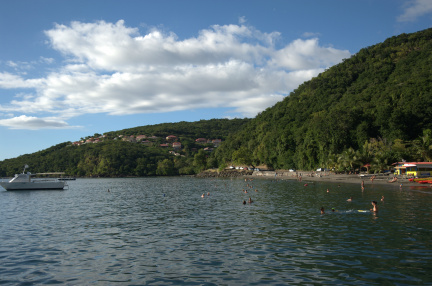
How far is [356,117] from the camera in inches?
3871

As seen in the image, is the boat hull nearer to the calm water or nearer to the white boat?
the white boat

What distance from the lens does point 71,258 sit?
1738cm

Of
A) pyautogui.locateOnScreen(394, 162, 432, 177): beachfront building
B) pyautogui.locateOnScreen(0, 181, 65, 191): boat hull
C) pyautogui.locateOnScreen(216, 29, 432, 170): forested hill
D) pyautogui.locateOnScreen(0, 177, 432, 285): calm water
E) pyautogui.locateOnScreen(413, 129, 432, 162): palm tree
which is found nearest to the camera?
pyautogui.locateOnScreen(0, 177, 432, 285): calm water

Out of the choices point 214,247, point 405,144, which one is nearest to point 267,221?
point 214,247

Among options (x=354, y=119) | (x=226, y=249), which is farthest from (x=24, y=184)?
(x=354, y=119)

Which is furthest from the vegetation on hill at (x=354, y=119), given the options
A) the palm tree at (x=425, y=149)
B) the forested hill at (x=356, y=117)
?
the palm tree at (x=425, y=149)

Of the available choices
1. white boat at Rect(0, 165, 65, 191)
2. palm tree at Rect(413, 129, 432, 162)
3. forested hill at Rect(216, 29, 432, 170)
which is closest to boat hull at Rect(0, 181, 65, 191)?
white boat at Rect(0, 165, 65, 191)

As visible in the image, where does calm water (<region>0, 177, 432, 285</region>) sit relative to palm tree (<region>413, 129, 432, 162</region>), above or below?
below

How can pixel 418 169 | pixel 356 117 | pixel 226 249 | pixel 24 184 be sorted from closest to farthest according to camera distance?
pixel 226 249, pixel 418 169, pixel 24 184, pixel 356 117

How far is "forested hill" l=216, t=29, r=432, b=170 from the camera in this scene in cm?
8538

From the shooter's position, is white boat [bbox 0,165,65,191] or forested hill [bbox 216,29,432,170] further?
forested hill [bbox 216,29,432,170]

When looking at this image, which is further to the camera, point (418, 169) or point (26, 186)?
point (26, 186)

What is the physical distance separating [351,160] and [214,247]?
7142cm

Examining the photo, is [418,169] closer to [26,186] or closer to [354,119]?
[354,119]
